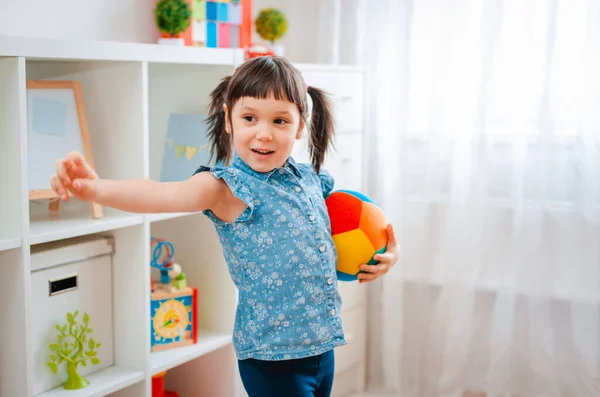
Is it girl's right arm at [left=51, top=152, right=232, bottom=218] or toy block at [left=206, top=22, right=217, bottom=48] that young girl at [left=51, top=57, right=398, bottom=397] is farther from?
toy block at [left=206, top=22, right=217, bottom=48]

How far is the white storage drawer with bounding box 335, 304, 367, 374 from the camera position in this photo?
8.74ft

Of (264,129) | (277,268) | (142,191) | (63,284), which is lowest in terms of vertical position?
(63,284)

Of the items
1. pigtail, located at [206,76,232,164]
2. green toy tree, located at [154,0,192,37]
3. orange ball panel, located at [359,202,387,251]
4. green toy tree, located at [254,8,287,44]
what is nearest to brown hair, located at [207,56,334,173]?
pigtail, located at [206,76,232,164]

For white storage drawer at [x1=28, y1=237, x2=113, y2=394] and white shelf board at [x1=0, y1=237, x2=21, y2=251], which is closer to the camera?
white shelf board at [x1=0, y1=237, x2=21, y2=251]

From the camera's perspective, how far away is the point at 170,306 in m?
2.11

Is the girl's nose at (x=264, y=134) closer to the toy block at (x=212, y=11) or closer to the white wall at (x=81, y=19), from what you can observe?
the white wall at (x=81, y=19)

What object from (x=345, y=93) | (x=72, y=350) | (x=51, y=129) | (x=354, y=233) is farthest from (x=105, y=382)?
(x=345, y=93)

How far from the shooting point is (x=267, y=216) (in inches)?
59.7

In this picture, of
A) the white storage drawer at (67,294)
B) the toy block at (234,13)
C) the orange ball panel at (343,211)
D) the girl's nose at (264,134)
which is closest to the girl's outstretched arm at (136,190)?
the girl's nose at (264,134)

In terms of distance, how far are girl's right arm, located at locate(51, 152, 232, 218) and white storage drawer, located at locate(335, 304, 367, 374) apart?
127 centimetres

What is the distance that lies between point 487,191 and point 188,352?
3.65 ft

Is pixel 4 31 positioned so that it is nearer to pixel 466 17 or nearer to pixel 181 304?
pixel 181 304

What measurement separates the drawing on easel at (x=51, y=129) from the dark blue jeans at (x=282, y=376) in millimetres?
585

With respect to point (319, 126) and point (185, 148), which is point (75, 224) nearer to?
point (185, 148)
